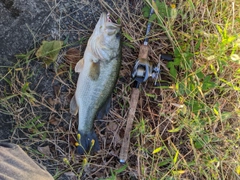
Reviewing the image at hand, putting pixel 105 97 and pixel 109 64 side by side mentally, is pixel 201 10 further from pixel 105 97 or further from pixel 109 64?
pixel 105 97

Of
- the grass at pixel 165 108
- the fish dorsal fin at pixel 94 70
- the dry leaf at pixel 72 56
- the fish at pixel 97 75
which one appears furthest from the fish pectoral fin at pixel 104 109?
the dry leaf at pixel 72 56

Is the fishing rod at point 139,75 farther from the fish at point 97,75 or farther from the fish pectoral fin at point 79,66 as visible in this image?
the fish pectoral fin at point 79,66

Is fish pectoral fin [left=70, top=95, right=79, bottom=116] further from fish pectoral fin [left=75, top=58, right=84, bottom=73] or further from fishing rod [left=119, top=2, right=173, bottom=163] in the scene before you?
fishing rod [left=119, top=2, right=173, bottom=163]

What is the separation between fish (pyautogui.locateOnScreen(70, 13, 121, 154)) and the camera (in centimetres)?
214

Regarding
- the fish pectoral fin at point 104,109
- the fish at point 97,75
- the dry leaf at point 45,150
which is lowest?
the dry leaf at point 45,150

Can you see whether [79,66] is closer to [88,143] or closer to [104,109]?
[104,109]

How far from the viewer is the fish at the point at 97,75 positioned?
214 cm

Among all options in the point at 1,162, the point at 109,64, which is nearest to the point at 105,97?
the point at 109,64

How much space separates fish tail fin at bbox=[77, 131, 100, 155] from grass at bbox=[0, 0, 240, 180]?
9 centimetres

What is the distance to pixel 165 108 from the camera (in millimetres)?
2568

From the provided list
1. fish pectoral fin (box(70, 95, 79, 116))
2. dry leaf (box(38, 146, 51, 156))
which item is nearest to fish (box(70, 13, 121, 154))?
fish pectoral fin (box(70, 95, 79, 116))

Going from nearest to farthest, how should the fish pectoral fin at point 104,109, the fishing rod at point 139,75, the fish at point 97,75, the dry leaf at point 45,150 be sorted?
1. the fish at point 97,75
2. the fishing rod at point 139,75
3. the fish pectoral fin at point 104,109
4. the dry leaf at point 45,150

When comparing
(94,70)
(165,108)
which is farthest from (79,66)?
(165,108)

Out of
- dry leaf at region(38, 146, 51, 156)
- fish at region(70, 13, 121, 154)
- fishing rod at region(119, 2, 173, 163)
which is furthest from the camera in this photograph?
dry leaf at region(38, 146, 51, 156)
